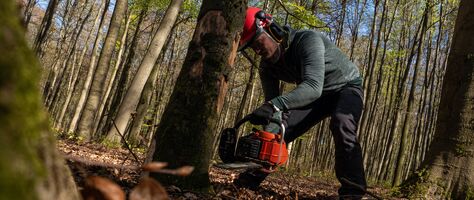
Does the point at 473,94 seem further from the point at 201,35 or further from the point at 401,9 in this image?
the point at 401,9

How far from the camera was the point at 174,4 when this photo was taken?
8945 millimetres

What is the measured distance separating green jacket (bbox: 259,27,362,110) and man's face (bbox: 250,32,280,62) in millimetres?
91

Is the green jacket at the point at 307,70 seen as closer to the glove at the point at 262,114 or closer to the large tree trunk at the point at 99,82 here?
the glove at the point at 262,114

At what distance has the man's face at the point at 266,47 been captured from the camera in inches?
128

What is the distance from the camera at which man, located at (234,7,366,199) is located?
2.99m

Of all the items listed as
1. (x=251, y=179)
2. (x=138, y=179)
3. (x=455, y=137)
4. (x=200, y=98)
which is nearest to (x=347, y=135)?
(x=251, y=179)

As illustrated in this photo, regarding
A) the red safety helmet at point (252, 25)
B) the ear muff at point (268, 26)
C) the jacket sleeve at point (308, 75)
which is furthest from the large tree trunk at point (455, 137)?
the red safety helmet at point (252, 25)

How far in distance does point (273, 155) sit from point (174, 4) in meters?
6.70

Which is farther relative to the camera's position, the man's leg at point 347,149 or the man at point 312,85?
the man's leg at point 347,149

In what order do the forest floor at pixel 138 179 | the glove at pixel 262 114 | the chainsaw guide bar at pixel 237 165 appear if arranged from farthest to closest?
1. the glove at pixel 262 114
2. the chainsaw guide bar at pixel 237 165
3. the forest floor at pixel 138 179

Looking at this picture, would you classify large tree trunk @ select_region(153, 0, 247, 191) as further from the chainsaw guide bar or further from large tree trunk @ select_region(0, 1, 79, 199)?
large tree trunk @ select_region(0, 1, 79, 199)

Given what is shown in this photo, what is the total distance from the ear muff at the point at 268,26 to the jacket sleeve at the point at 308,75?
178 millimetres

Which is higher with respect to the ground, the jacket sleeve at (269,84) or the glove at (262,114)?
the jacket sleeve at (269,84)

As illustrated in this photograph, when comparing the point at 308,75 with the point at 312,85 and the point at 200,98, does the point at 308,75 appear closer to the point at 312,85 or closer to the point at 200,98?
the point at 312,85
